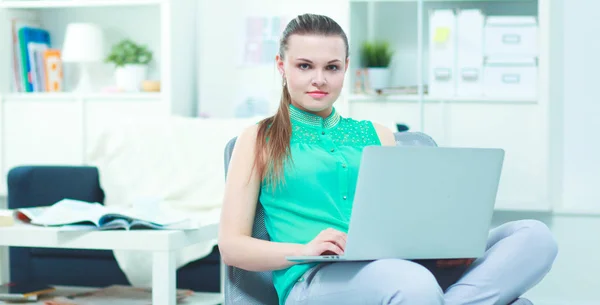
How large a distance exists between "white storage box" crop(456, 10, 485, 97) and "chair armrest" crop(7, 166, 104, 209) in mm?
1538

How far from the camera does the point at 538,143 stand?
3.51 m

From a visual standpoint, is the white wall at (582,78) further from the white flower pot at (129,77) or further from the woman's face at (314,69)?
the woman's face at (314,69)

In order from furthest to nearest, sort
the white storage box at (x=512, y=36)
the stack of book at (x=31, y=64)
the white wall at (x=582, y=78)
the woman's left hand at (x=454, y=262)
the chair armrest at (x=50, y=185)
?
1. the stack of book at (x=31, y=64)
2. the white wall at (x=582, y=78)
3. the white storage box at (x=512, y=36)
4. the chair armrest at (x=50, y=185)
5. the woman's left hand at (x=454, y=262)

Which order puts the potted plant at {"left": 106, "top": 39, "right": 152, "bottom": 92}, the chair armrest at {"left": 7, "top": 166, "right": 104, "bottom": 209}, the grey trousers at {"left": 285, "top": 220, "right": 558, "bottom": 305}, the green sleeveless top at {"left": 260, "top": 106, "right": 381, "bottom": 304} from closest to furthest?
the grey trousers at {"left": 285, "top": 220, "right": 558, "bottom": 305}, the green sleeveless top at {"left": 260, "top": 106, "right": 381, "bottom": 304}, the chair armrest at {"left": 7, "top": 166, "right": 104, "bottom": 209}, the potted plant at {"left": 106, "top": 39, "right": 152, "bottom": 92}

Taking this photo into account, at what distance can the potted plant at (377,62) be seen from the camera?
367cm

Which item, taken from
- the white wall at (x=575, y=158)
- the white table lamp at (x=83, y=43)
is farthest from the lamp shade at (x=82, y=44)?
the white wall at (x=575, y=158)

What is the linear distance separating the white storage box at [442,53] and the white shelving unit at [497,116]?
0.14ft

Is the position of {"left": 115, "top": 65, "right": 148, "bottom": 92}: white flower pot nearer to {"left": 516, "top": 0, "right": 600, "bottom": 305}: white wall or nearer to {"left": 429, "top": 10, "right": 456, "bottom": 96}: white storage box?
{"left": 429, "top": 10, "right": 456, "bottom": 96}: white storage box

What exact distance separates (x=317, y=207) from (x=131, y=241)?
647 mm

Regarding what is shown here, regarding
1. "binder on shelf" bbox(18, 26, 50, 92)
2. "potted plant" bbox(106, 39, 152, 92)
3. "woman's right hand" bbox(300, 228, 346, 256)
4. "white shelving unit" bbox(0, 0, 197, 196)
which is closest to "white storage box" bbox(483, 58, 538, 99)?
"white shelving unit" bbox(0, 0, 197, 196)

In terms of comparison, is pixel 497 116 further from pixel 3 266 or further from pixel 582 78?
pixel 3 266

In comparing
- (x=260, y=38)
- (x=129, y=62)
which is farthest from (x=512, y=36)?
(x=129, y=62)

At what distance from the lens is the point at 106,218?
210cm

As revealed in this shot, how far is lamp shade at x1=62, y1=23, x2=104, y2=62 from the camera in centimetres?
390
